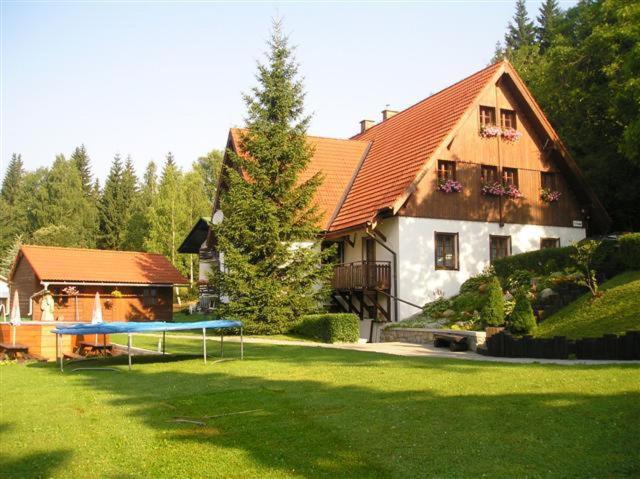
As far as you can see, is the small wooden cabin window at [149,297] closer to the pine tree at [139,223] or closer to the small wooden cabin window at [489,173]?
the small wooden cabin window at [489,173]

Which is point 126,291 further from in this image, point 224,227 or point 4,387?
point 4,387

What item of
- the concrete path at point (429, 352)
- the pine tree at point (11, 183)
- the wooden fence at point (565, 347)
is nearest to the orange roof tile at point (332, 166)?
the concrete path at point (429, 352)

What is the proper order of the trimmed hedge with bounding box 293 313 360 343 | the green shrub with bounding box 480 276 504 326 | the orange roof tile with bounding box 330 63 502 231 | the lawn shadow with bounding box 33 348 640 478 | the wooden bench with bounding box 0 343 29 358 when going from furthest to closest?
the orange roof tile with bounding box 330 63 502 231 → the trimmed hedge with bounding box 293 313 360 343 → the wooden bench with bounding box 0 343 29 358 → the green shrub with bounding box 480 276 504 326 → the lawn shadow with bounding box 33 348 640 478

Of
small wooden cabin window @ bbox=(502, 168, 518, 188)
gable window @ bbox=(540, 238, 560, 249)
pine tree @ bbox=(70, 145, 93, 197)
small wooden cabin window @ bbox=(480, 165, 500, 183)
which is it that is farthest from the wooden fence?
pine tree @ bbox=(70, 145, 93, 197)

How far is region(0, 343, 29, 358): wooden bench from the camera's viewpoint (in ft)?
59.4

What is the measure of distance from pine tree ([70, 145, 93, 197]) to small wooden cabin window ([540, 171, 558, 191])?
68.8 m

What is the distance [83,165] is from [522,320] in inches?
3157

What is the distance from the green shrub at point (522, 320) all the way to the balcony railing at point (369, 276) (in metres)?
8.81

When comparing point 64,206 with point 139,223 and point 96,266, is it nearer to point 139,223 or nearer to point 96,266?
point 139,223

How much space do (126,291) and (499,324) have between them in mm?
23753

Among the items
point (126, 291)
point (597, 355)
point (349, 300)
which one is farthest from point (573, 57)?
point (126, 291)

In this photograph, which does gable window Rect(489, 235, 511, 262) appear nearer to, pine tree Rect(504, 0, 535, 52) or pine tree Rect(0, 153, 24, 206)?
pine tree Rect(504, 0, 535, 52)

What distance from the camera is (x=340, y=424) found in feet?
26.4

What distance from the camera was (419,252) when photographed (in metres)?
25.0
